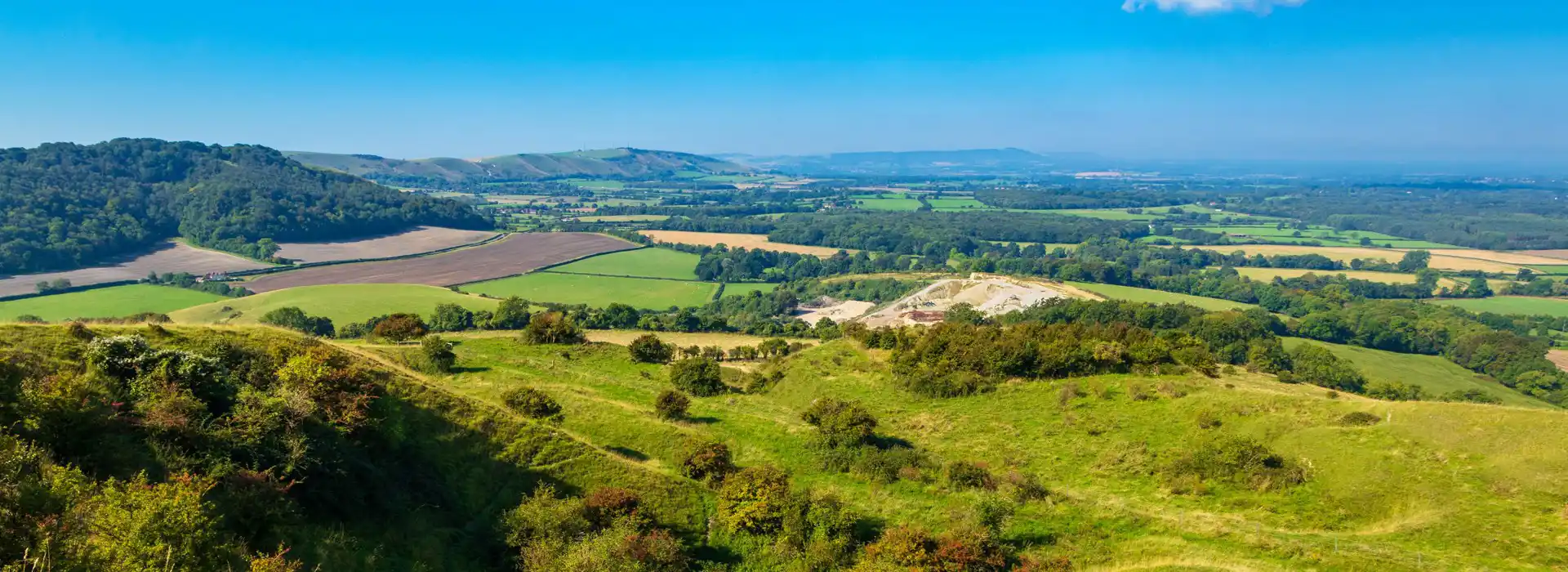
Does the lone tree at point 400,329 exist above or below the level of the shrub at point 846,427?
above

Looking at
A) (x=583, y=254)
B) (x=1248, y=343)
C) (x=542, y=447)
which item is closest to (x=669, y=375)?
(x=542, y=447)

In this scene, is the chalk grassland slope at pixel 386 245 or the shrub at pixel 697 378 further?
the chalk grassland slope at pixel 386 245

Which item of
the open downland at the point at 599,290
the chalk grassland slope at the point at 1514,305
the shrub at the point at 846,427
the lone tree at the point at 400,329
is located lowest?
the chalk grassland slope at the point at 1514,305

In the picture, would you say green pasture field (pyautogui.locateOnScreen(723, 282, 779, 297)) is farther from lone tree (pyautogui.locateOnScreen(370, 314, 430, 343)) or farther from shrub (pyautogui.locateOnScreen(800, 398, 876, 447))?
shrub (pyautogui.locateOnScreen(800, 398, 876, 447))

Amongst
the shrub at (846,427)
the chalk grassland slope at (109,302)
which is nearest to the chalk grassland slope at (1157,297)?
the shrub at (846,427)

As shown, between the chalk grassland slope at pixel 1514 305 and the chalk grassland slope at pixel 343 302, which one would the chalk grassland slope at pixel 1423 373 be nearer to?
the chalk grassland slope at pixel 1514 305

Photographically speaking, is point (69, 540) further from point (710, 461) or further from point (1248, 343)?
point (1248, 343)

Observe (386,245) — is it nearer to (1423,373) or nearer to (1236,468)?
(1236,468)
